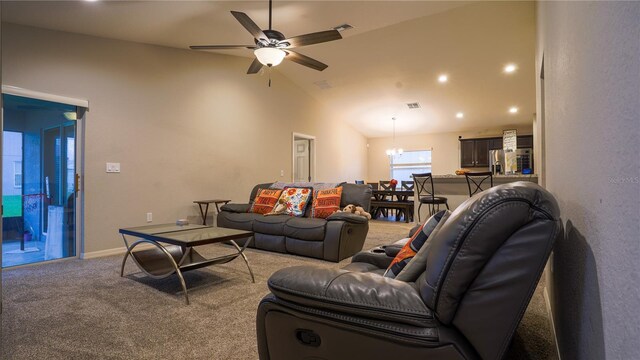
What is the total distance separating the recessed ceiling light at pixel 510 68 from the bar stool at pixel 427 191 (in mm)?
2493

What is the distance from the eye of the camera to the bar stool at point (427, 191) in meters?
Result: 5.29

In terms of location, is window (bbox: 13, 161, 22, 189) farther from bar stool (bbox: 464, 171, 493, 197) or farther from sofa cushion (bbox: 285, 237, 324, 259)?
bar stool (bbox: 464, 171, 493, 197)

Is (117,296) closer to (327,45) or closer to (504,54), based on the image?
(327,45)

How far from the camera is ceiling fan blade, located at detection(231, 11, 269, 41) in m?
2.79

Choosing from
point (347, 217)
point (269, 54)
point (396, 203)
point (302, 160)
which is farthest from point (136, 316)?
point (302, 160)

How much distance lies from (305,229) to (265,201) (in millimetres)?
1064

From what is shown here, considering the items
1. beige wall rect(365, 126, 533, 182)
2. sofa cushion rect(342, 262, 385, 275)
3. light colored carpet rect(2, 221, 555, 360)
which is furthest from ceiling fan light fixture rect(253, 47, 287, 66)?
beige wall rect(365, 126, 533, 182)

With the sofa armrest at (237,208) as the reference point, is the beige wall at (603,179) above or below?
above

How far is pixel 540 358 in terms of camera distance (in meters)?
1.67

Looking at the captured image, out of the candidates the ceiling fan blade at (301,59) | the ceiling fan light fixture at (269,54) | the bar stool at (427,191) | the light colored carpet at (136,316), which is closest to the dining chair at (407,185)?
the bar stool at (427,191)

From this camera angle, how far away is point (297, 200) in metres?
4.34

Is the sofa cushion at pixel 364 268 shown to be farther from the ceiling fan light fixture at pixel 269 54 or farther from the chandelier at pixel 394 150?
the chandelier at pixel 394 150

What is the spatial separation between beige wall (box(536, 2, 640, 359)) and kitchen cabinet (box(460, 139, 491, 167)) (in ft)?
27.6

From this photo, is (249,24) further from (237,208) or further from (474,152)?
(474,152)
